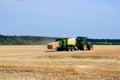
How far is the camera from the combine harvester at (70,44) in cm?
6769

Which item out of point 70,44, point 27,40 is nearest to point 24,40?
point 27,40

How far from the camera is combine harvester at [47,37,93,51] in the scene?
6769cm

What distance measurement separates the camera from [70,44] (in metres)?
67.7

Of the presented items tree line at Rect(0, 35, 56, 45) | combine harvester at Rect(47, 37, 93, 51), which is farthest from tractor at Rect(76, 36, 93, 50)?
tree line at Rect(0, 35, 56, 45)

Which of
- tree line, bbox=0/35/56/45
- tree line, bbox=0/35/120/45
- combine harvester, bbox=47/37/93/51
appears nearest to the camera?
combine harvester, bbox=47/37/93/51

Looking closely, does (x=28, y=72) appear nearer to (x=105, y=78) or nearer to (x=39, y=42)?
(x=105, y=78)

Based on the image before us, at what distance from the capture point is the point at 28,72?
84.5 feet

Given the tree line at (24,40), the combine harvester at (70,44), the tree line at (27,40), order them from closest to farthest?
1. the combine harvester at (70,44)
2. the tree line at (24,40)
3. the tree line at (27,40)

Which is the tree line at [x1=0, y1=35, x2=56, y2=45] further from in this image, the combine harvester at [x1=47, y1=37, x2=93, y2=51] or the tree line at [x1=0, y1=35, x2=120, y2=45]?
the combine harvester at [x1=47, y1=37, x2=93, y2=51]

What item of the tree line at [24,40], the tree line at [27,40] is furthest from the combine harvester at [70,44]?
the tree line at [24,40]

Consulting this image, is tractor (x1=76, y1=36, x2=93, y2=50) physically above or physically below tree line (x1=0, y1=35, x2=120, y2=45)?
above

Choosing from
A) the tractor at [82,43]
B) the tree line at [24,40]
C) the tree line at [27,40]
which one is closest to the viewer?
the tractor at [82,43]

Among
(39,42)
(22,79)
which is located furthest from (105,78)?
(39,42)

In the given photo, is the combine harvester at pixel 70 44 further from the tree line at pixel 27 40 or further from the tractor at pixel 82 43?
the tree line at pixel 27 40
